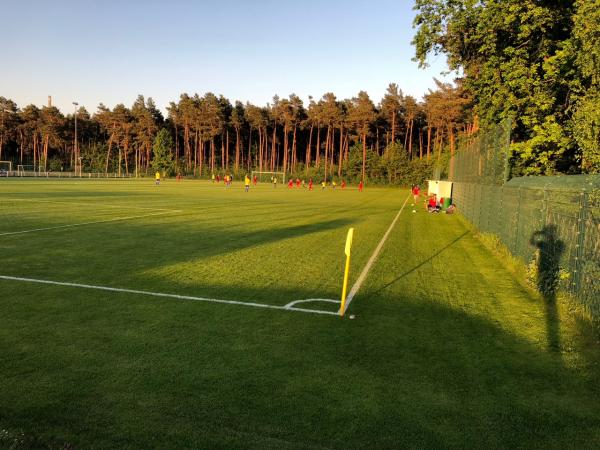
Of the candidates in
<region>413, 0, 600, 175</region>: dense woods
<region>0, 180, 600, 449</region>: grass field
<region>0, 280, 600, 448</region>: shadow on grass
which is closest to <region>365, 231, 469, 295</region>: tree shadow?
<region>0, 180, 600, 449</region>: grass field

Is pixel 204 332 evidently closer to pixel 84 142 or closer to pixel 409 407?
pixel 409 407

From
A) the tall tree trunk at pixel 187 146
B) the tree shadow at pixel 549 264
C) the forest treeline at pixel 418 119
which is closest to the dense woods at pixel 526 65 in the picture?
the forest treeline at pixel 418 119

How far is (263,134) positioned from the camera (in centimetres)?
11356

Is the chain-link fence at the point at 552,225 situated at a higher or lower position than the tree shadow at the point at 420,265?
higher

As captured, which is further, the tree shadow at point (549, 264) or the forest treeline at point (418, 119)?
the forest treeline at point (418, 119)

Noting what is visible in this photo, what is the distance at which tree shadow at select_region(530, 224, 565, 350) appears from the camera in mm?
8353

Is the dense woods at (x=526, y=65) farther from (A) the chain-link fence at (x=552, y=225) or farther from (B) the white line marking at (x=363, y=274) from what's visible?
(B) the white line marking at (x=363, y=274)

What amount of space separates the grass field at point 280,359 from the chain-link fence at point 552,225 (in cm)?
58

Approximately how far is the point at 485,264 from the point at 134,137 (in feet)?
394

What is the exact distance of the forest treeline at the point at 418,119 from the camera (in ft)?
58.7

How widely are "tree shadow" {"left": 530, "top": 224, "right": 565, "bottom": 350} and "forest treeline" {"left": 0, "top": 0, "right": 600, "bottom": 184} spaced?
14.4ft

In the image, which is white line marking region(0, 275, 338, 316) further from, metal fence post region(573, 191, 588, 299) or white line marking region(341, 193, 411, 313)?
metal fence post region(573, 191, 588, 299)

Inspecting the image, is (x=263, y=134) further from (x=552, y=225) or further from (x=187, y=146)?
(x=552, y=225)

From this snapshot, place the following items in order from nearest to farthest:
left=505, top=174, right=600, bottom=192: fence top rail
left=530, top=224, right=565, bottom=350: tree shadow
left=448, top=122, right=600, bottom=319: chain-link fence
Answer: left=448, top=122, right=600, bottom=319: chain-link fence → left=505, top=174, right=600, bottom=192: fence top rail → left=530, top=224, right=565, bottom=350: tree shadow
